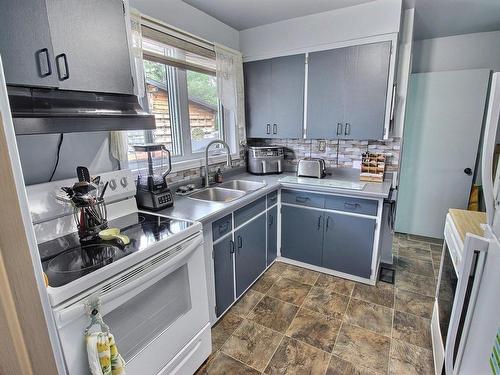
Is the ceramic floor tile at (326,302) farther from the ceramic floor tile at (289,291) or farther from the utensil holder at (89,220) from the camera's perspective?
the utensil holder at (89,220)

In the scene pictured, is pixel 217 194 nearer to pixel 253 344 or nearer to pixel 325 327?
pixel 253 344

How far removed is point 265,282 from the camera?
7.94ft

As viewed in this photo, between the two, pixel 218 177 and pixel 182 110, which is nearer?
pixel 182 110

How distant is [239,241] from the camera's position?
2.04 meters

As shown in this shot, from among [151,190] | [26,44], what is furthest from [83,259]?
[26,44]

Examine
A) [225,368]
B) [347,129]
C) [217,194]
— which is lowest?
[225,368]

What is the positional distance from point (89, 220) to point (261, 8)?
215cm

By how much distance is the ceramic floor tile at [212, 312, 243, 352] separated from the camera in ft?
5.84

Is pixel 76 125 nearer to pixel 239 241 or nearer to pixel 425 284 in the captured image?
pixel 239 241

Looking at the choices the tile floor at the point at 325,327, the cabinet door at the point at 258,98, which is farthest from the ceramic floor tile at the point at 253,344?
the cabinet door at the point at 258,98

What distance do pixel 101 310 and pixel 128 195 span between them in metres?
0.85

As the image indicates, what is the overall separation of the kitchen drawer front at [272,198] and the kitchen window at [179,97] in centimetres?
72

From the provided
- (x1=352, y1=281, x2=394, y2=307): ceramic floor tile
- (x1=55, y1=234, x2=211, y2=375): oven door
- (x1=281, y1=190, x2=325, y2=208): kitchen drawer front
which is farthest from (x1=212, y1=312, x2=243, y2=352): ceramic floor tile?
(x1=281, y1=190, x2=325, y2=208): kitchen drawer front

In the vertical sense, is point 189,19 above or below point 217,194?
above
